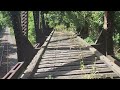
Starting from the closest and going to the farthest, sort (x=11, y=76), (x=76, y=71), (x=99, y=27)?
1. (x=11, y=76)
2. (x=76, y=71)
3. (x=99, y=27)

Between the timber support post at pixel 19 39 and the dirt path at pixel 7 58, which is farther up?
the timber support post at pixel 19 39

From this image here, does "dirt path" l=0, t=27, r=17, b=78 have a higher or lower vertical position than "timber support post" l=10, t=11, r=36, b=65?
lower

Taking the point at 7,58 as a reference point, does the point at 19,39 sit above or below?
above

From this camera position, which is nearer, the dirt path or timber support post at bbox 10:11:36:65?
timber support post at bbox 10:11:36:65

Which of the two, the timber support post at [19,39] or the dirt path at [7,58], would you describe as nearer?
the timber support post at [19,39]

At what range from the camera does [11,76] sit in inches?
153

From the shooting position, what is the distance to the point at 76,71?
559 cm

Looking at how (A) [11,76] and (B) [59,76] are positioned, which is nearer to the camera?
(A) [11,76]

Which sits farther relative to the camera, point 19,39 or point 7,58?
point 7,58
